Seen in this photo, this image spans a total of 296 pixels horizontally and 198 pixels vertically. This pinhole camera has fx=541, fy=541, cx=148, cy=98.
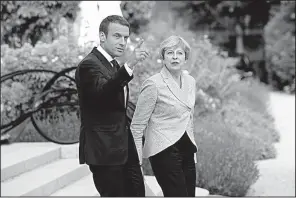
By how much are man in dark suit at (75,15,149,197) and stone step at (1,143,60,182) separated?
2.72 meters

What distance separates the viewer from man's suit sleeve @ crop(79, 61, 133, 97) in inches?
103

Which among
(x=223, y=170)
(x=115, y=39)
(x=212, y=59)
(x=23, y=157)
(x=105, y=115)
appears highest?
(x=115, y=39)

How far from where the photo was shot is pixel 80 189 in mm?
5340

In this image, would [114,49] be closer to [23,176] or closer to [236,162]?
[23,176]

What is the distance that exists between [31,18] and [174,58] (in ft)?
29.1

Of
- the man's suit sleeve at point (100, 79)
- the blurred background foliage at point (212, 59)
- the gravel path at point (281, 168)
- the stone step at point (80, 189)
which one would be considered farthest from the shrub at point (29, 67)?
the man's suit sleeve at point (100, 79)

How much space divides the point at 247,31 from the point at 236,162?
15.3m

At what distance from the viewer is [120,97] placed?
9.29ft

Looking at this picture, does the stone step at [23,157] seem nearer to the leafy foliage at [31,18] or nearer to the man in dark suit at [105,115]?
the man in dark suit at [105,115]

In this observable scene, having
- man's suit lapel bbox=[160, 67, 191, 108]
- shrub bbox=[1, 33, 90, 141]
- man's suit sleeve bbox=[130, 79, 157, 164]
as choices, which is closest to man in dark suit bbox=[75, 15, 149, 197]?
man's suit sleeve bbox=[130, 79, 157, 164]

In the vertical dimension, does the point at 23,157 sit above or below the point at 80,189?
above

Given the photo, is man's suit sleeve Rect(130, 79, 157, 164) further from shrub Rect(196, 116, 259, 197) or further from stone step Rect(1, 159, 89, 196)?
shrub Rect(196, 116, 259, 197)

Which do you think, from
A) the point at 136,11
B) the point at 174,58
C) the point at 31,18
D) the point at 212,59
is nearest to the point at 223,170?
the point at 174,58

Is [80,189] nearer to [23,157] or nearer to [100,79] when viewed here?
[23,157]
